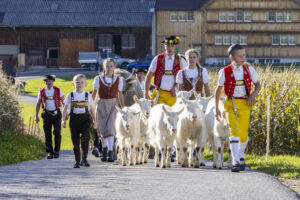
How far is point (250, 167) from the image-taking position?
45.2ft

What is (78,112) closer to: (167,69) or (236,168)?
(167,69)

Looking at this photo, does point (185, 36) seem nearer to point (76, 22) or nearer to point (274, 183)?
point (76, 22)

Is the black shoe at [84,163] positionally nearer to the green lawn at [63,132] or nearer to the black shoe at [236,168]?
the black shoe at [236,168]

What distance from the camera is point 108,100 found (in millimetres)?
14797

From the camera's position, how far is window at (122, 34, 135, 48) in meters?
67.4

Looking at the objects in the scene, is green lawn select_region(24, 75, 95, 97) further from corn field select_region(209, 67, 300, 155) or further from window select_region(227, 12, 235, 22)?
corn field select_region(209, 67, 300, 155)

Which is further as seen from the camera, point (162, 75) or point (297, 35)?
point (297, 35)

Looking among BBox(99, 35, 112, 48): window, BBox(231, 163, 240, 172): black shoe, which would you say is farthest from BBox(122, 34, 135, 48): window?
BBox(231, 163, 240, 172): black shoe

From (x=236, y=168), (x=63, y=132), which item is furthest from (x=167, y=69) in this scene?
(x=63, y=132)

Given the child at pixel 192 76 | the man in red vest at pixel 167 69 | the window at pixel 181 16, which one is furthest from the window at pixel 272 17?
the child at pixel 192 76

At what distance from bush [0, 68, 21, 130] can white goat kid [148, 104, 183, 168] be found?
9003 mm

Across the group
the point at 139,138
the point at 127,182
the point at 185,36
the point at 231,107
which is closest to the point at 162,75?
the point at 139,138

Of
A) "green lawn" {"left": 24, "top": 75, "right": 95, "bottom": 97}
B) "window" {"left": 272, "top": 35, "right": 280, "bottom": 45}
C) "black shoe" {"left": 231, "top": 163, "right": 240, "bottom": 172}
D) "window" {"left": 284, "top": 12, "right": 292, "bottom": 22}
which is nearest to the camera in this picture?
"black shoe" {"left": 231, "top": 163, "right": 240, "bottom": 172}

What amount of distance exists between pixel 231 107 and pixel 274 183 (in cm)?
192
